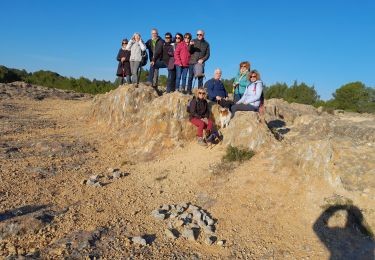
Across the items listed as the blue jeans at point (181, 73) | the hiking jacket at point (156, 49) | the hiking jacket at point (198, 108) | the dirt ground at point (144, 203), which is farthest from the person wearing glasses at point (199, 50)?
the dirt ground at point (144, 203)

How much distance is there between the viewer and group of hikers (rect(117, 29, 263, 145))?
30.8 ft

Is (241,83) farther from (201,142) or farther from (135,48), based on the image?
(135,48)

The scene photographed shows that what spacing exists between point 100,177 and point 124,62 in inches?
230

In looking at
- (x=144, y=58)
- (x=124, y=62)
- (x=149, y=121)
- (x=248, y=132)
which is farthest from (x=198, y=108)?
(x=124, y=62)

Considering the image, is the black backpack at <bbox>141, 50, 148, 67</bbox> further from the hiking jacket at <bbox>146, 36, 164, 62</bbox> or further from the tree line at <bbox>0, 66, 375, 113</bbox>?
the tree line at <bbox>0, 66, 375, 113</bbox>

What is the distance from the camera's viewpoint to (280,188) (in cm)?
693

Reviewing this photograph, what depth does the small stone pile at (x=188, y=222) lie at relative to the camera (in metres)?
5.68

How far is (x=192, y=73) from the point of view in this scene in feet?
37.4

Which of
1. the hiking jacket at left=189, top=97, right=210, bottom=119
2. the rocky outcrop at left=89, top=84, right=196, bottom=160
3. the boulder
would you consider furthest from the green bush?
the rocky outcrop at left=89, top=84, right=196, bottom=160

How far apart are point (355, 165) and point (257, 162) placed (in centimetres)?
199

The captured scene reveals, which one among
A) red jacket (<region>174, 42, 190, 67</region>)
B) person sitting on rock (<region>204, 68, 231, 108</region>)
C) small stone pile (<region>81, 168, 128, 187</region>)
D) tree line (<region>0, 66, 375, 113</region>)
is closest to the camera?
small stone pile (<region>81, 168, 128, 187</region>)

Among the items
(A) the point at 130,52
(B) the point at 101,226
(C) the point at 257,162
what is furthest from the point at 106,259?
(A) the point at 130,52

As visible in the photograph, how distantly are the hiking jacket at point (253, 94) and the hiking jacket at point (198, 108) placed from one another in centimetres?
107

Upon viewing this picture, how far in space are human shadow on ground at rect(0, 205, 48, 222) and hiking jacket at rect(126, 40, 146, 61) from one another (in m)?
6.98
